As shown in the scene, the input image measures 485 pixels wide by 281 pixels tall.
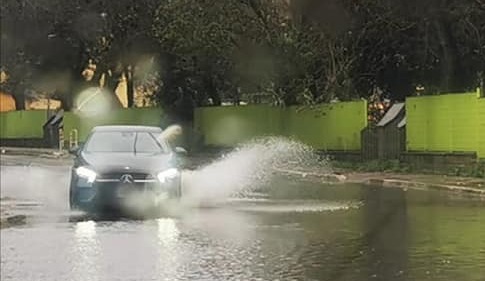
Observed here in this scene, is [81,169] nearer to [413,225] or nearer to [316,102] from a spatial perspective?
[413,225]

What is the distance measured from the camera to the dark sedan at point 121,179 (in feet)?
56.5

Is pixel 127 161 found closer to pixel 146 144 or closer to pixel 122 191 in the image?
pixel 122 191

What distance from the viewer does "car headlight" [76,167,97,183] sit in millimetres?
17297

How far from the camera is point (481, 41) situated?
1328 inches

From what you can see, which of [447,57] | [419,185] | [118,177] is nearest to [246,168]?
[447,57]

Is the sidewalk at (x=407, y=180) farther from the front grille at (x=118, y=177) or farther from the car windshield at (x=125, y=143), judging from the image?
the front grille at (x=118, y=177)

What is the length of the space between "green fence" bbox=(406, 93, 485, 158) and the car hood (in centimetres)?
1331

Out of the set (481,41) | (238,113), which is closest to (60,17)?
(238,113)

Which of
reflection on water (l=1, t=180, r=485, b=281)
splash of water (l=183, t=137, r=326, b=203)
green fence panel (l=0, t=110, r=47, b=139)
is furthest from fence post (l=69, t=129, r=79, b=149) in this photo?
reflection on water (l=1, t=180, r=485, b=281)

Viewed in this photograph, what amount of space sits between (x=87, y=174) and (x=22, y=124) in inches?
1817

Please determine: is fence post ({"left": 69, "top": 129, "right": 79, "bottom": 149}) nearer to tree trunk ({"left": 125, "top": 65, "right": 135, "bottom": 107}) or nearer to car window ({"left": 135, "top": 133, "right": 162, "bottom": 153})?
tree trunk ({"left": 125, "top": 65, "right": 135, "bottom": 107})

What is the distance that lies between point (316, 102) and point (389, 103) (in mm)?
3134

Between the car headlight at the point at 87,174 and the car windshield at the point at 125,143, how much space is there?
91cm

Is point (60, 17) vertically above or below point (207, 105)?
above
